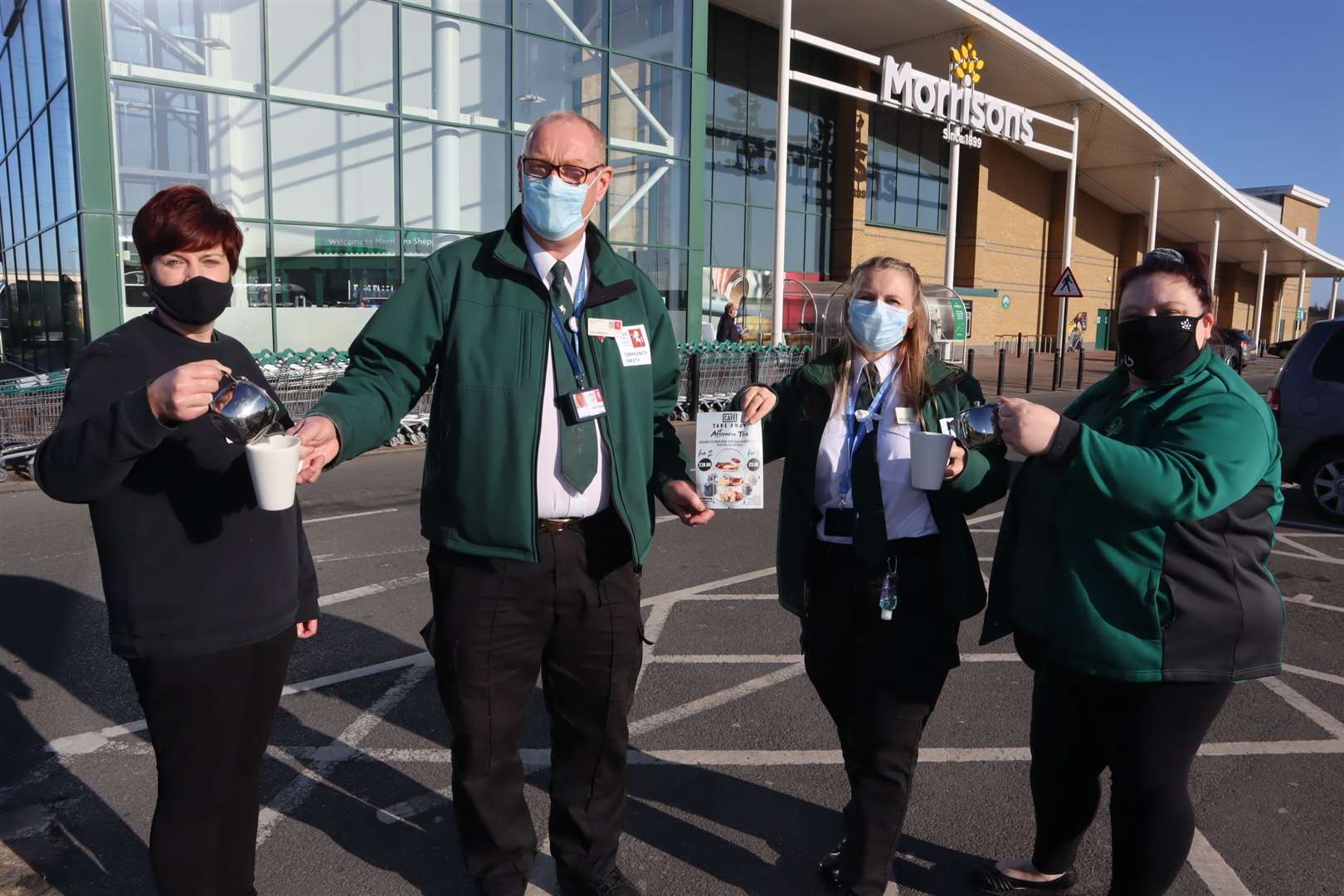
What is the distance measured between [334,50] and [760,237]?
633 inches

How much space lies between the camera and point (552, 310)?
8.39 ft

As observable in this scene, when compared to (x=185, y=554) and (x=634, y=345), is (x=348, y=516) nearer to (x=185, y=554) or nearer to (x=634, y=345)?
(x=634, y=345)

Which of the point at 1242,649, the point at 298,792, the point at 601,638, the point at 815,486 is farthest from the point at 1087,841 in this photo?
A: the point at 298,792

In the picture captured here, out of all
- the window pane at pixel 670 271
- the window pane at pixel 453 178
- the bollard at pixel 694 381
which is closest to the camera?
the bollard at pixel 694 381

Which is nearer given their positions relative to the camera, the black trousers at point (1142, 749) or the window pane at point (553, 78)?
the black trousers at point (1142, 749)

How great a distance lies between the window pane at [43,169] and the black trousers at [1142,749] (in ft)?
56.7

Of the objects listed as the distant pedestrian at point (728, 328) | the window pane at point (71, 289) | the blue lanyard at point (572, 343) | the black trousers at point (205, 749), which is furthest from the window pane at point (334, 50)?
the black trousers at point (205, 749)

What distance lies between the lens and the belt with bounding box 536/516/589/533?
2531 millimetres

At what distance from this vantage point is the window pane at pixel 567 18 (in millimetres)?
17047

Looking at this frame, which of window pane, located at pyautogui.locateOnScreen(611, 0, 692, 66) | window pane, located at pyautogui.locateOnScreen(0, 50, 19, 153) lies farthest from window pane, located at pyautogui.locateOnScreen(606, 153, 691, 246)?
window pane, located at pyautogui.locateOnScreen(0, 50, 19, 153)

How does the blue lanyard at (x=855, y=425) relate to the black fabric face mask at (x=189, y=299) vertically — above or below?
below

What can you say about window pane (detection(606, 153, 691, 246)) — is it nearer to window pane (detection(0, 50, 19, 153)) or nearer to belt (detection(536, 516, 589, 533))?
window pane (detection(0, 50, 19, 153))

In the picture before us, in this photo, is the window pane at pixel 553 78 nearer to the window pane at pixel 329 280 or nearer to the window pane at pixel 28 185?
the window pane at pixel 329 280

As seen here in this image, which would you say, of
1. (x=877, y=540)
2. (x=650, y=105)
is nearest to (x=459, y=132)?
(x=650, y=105)
